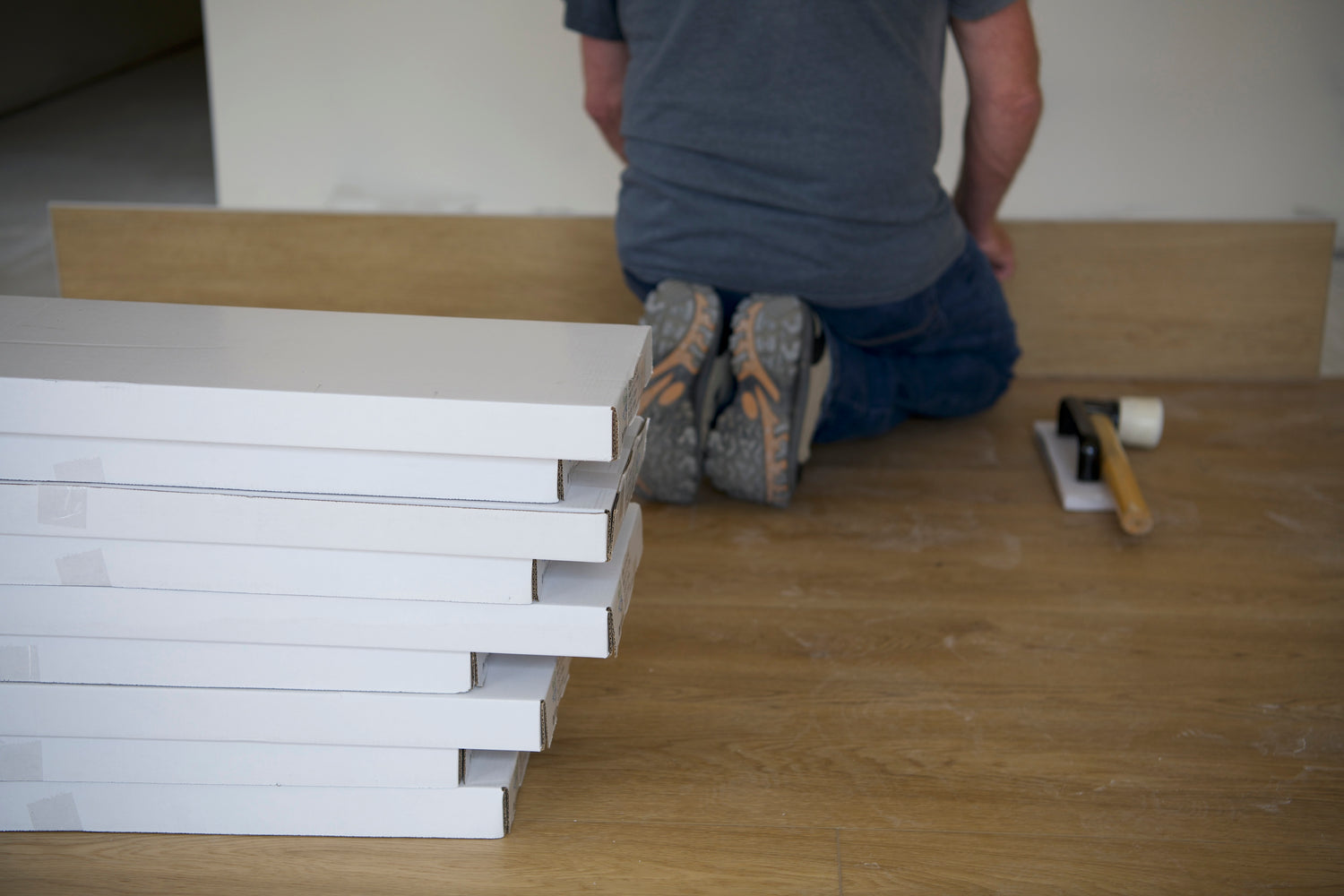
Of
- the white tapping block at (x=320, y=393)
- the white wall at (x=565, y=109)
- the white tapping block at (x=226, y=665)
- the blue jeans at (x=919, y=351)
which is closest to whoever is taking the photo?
the white tapping block at (x=320, y=393)

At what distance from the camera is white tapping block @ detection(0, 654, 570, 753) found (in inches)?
38.6

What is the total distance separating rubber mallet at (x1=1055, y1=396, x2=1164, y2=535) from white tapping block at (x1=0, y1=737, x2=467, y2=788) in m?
1.04

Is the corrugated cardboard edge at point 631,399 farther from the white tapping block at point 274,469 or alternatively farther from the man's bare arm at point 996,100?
the man's bare arm at point 996,100

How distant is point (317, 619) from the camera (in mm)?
958

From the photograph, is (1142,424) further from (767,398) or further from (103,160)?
(103,160)

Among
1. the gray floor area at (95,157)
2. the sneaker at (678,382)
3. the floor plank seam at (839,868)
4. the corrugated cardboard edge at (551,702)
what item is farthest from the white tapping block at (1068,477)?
the gray floor area at (95,157)

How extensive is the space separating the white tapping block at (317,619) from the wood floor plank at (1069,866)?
31 cm

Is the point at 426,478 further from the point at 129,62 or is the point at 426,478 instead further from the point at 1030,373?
the point at 129,62

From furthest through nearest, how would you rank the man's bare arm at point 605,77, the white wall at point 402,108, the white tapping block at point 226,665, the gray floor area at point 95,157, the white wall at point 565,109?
the gray floor area at point 95,157, the white wall at point 402,108, the white wall at point 565,109, the man's bare arm at point 605,77, the white tapping block at point 226,665

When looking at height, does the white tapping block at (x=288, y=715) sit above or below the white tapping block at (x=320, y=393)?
below

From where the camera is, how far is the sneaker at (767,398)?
1.67 m

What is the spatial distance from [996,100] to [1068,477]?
0.60 meters

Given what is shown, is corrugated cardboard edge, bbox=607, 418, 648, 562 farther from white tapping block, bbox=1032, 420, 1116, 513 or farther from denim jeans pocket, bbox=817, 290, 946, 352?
white tapping block, bbox=1032, 420, 1116, 513

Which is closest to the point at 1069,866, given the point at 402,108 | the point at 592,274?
the point at 592,274
